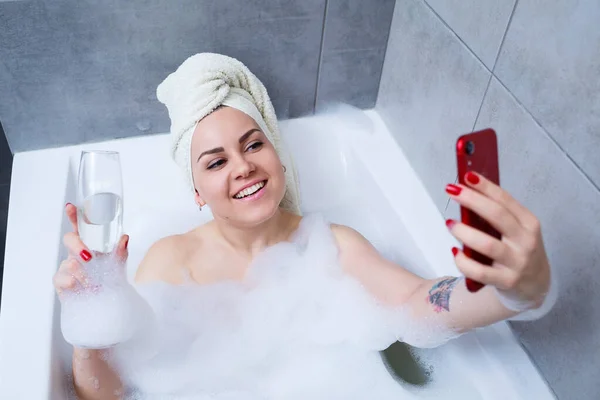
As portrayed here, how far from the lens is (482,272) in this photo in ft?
2.13

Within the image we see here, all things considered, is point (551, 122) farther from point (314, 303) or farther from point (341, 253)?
point (314, 303)

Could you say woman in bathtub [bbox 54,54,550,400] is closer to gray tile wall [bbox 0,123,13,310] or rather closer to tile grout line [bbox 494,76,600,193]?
tile grout line [bbox 494,76,600,193]

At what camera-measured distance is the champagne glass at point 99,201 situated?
869 millimetres

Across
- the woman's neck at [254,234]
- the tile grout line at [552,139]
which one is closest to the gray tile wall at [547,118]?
the tile grout line at [552,139]

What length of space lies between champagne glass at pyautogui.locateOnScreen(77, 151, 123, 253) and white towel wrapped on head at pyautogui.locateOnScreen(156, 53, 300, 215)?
255mm

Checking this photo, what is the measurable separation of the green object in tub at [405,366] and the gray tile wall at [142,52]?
2.52 ft

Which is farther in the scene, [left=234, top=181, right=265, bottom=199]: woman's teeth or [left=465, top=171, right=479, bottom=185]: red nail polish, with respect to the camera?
[left=234, top=181, right=265, bottom=199]: woman's teeth

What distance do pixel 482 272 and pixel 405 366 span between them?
698mm

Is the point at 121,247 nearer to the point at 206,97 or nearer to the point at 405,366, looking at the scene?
the point at 206,97

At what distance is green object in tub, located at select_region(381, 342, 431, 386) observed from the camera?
1.22 metres

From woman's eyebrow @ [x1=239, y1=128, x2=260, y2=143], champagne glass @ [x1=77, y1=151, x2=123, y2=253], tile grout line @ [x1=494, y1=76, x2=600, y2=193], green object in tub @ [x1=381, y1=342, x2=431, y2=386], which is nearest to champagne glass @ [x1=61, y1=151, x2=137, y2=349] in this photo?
champagne glass @ [x1=77, y1=151, x2=123, y2=253]

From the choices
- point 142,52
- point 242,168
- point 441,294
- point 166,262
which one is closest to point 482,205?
point 441,294

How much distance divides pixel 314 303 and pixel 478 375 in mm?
393

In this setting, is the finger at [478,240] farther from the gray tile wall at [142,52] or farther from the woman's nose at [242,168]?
the gray tile wall at [142,52]
